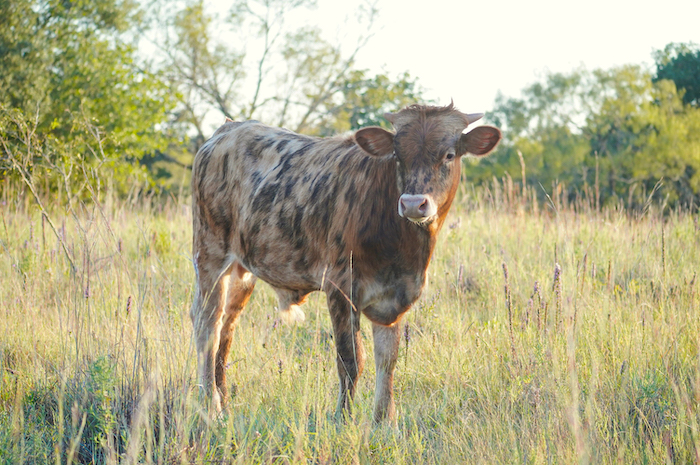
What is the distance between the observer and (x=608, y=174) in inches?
1487

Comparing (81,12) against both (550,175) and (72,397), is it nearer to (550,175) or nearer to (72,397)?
(72,397)

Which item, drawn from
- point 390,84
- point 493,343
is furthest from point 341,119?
point 493,343

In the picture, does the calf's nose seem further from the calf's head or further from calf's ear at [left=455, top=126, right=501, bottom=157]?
calf's ear at [left=455, top=126, right=501, bottom=157]

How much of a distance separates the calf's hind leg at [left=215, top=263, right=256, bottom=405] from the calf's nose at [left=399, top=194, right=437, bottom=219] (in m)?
1.99

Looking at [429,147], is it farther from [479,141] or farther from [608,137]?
[608,137]

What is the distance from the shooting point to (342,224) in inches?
136

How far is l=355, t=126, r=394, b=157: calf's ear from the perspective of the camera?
333 centimetres

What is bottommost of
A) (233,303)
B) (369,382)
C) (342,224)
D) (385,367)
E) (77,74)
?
(369,382)

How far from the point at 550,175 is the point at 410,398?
49740 millimetres

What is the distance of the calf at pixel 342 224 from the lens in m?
3.29

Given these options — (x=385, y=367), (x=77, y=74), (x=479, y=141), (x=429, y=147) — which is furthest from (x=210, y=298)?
(x=77, y=74)

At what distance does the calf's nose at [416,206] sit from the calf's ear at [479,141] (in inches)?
24.4

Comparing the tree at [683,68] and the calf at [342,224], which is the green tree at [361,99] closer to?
the tree at [683,68]

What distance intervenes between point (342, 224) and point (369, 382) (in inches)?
47.2
